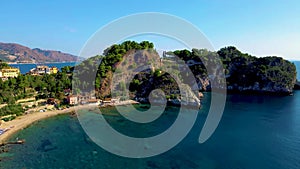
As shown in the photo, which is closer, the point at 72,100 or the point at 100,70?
the point at 72,100

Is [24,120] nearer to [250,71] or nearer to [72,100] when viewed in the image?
[72,100]

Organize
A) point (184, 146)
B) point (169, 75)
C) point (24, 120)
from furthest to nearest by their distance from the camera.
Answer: point (169, 75) < point (24, 120) < point (184, 146)

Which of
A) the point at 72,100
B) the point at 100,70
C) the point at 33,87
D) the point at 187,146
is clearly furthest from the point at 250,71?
the point at 33,87

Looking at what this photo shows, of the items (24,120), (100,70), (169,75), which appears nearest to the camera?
(24,120)

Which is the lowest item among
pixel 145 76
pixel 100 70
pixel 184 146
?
pixel 184 146

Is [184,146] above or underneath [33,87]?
underneath

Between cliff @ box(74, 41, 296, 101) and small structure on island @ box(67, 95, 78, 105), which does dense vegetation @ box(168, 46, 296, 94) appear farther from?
small structure on island @ box(67, 95, 78, 105)

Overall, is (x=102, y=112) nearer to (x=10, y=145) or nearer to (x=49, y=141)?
(x=49, y=141)
